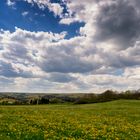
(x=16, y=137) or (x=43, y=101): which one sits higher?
(x=43, y=101)

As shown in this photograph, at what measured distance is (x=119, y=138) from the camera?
66.8ft

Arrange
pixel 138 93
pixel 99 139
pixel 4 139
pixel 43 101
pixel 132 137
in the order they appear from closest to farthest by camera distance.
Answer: pixel 4 139
pixel 99 139
pixel 132 137
pixel 43 101
pixel 138 93

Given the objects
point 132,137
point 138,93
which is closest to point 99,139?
point 132,137

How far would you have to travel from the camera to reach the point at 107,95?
130 meters

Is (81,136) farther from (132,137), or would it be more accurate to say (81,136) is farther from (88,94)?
(88,94)

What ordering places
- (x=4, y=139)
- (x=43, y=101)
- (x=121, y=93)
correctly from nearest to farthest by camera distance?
(x=4, y=139) < (x=43, y=101) < (x=121, y=93)

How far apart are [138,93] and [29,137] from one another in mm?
110323

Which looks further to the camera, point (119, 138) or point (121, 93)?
point (121, 93)

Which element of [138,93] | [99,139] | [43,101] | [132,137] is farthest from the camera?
[138,93]

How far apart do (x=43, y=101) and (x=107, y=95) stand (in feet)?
137

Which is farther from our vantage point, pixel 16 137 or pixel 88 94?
pixel 88 94

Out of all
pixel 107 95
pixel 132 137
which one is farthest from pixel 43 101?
pixel 132 137

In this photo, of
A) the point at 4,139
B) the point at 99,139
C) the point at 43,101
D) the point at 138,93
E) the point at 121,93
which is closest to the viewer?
the point at 4,139

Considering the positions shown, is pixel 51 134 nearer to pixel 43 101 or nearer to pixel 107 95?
pixel 43 101
